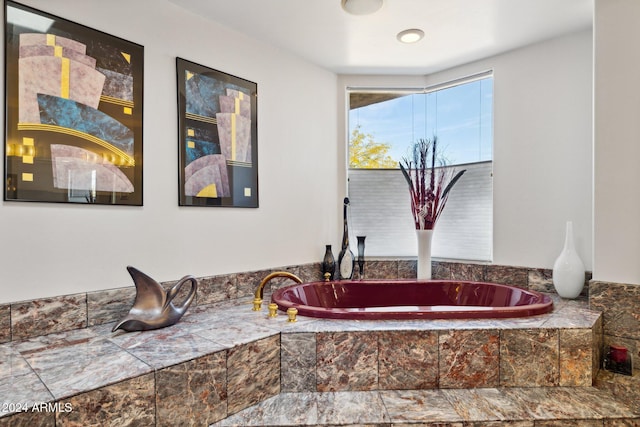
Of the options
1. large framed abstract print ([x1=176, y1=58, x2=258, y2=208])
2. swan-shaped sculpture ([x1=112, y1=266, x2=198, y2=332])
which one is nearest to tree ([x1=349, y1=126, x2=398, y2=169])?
large framed abstract print ([x1=176, y1=58, x2=258, y2=208])

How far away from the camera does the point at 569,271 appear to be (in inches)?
94.3

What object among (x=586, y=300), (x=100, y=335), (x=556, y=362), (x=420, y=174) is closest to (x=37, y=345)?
(x=100, y=335)

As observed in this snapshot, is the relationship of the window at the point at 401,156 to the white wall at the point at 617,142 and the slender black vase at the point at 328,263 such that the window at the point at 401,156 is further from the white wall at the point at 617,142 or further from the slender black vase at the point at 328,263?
the white wall at the point at 617,142

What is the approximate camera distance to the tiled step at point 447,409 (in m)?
1.48

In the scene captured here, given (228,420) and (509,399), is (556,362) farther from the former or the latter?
(228,420)

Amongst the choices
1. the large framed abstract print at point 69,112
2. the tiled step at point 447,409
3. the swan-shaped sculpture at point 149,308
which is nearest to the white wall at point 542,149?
the tiled step at point 447,409

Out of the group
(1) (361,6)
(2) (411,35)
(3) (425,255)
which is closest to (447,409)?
(3) (425,255)

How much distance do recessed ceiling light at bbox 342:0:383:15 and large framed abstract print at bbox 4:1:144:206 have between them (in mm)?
1196

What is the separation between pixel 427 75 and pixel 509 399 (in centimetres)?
265

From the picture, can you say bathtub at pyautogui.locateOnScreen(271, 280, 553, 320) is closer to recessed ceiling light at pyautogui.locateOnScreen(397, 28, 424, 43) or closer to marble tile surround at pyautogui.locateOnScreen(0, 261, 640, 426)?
marble tile surround at pyautogui.locateOnScreen(0, 261, 640, 426)

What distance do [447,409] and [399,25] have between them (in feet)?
7.31

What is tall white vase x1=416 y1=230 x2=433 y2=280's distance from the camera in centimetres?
299

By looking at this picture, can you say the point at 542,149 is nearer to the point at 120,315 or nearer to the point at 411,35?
the point at 411,35

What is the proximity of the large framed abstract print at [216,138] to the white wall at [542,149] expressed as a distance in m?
1.90
